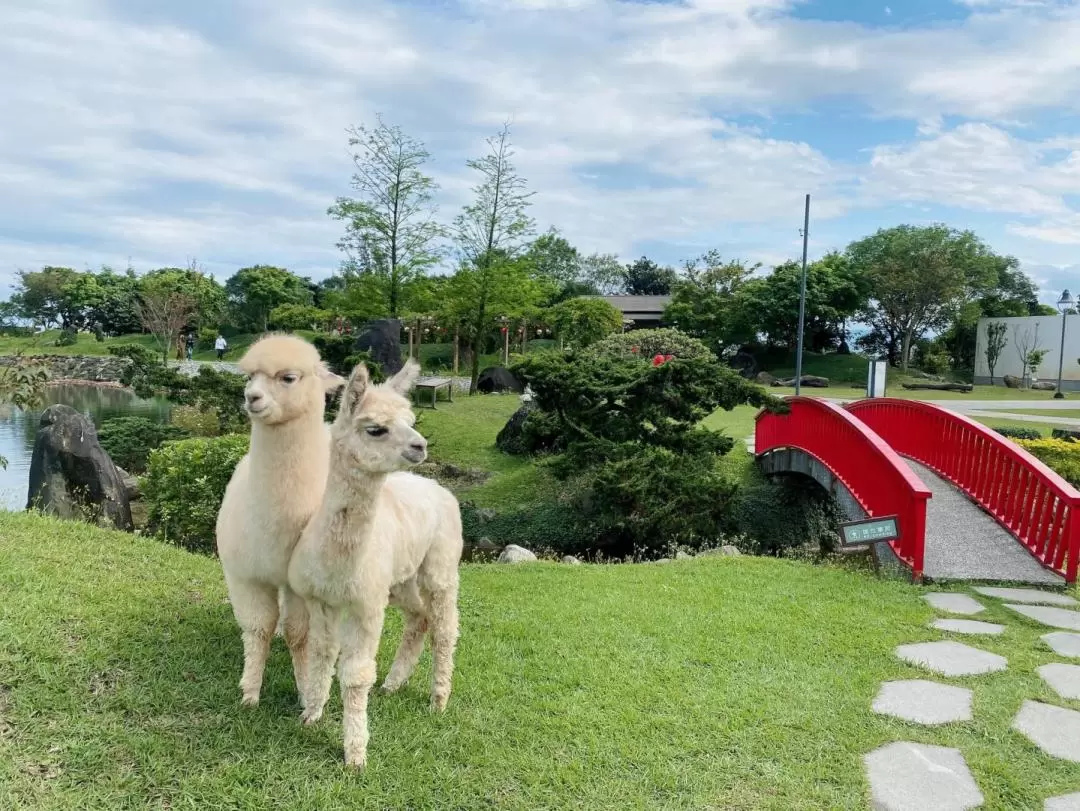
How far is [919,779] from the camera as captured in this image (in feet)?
10.1

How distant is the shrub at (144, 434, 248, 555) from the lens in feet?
24.7

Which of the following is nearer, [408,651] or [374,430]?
[374,430]

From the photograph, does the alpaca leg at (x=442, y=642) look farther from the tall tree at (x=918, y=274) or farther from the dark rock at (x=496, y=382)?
the tall tree at (x=918, y=274)

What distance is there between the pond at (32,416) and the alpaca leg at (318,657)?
14.8 feet

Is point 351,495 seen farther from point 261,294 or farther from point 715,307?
point 261,294

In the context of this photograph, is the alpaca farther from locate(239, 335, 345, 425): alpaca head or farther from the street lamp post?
the street lamp post

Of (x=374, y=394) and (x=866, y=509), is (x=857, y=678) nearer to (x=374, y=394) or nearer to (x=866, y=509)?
(x=374, y=394)

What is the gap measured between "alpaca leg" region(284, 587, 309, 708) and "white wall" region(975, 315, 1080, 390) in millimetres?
40667

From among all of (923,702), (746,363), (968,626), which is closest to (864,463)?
(968,626)

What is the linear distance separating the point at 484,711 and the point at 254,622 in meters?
1.16

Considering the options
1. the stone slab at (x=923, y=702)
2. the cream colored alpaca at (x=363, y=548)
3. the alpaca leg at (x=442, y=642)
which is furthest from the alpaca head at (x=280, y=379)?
the stone slab at (x=923, y=702)

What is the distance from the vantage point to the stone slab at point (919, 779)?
2912 millimetres

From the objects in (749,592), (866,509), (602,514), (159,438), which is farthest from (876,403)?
(159,438)

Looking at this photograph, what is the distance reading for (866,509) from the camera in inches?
307
